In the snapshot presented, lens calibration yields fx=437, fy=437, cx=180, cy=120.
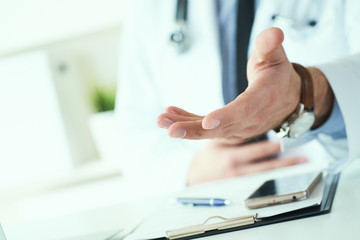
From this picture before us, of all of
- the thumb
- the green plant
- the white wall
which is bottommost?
the thumb

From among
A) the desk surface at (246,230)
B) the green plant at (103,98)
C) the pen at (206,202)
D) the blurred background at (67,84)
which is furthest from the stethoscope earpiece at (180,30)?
the green plant at (103,98)

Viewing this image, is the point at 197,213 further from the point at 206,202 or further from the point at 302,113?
the point at 302,113

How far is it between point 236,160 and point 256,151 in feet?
0.17

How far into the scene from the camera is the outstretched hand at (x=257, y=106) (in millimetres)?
332

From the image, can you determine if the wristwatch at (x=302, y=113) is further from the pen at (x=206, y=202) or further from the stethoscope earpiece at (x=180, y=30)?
the stethoscope earpiece at (x=180, y=30)

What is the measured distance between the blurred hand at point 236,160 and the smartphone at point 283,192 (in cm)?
20

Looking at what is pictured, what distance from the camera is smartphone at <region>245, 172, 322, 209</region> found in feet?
1.11

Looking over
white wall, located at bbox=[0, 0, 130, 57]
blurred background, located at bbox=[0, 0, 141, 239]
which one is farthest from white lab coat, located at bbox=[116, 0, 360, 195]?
white wall, located at bbox=[0, 0, 130, 57]

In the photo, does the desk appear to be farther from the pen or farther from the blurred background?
the blurred background

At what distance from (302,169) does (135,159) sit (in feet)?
1.22

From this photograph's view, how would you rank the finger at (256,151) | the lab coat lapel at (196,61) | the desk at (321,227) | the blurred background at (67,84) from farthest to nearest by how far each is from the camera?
the blurred background at (67,84)
the lab coat lapel at (196,61)
the finger at (256,151)
the desk at (321,227)

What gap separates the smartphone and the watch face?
5 centimetres

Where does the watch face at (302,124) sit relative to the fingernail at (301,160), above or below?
above

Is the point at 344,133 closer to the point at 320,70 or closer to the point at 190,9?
the point at 320,70
